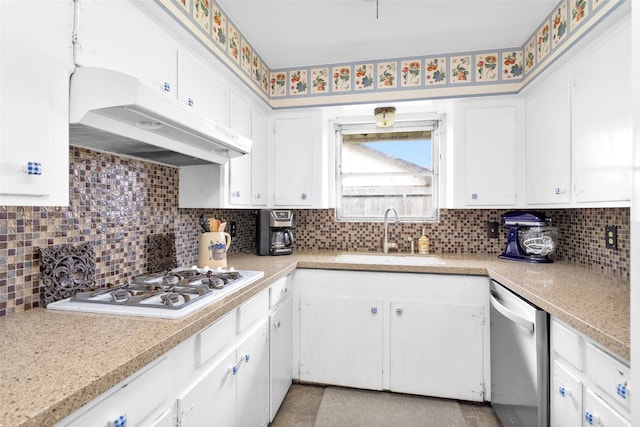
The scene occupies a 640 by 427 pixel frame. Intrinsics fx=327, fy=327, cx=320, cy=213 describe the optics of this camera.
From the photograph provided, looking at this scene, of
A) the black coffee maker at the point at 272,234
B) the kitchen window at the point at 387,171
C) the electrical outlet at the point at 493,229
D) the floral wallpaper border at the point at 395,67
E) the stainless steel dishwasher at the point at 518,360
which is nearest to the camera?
the stainless steel dishwasher at the point at 518,360

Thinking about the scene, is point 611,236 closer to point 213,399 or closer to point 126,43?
point 213,399

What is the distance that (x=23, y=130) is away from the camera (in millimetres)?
843

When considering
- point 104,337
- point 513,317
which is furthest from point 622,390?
point 104,337

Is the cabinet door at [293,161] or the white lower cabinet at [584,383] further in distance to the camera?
the cabinet door at [293,161]

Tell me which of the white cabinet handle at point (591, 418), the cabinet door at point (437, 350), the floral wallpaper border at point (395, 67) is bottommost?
the cabinet door at point (437, 350)

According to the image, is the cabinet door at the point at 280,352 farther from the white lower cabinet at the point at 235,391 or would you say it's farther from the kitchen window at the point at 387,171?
the kitchen window at the point at 387,171

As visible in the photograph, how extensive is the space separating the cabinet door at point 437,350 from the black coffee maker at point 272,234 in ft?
3.00

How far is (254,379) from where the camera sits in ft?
5.11

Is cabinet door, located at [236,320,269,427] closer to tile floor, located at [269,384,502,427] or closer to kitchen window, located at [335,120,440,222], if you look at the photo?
tile floor, located at [269,384,502,427]

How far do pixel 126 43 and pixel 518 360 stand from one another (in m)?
2.16

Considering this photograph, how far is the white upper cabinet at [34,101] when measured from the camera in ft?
2.65

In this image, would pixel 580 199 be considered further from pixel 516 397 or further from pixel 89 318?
pixel 89 318

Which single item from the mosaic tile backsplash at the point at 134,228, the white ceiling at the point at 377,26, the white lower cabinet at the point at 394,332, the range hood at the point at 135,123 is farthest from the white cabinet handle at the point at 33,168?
the white lower cabinet at the point at 394,332

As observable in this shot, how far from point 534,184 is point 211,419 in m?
2.30
